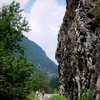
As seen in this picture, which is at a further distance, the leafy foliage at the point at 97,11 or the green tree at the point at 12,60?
the green tree at the point at 12,60

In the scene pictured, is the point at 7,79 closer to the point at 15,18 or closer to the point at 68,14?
the point at 15,18

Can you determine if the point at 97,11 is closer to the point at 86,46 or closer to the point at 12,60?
the point at 86,46

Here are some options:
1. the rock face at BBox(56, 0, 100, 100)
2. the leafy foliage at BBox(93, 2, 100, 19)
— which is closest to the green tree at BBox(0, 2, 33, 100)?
the rock face at BBox(56, 0, 100, 100)

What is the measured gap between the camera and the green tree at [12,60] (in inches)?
1599

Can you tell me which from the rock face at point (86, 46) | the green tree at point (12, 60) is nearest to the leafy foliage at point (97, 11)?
the rock face at point (86, 46)

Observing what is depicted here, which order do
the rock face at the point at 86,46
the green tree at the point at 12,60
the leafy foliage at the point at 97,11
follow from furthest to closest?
the green tree at the point at 12,60 < the leafy foliage at the point at 97,11 < the rock face at the point at 86,46

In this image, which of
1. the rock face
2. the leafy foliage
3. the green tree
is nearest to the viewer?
the rock face

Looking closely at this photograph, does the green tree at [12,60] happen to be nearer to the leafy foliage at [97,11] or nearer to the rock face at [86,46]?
the rock face at [86,46]

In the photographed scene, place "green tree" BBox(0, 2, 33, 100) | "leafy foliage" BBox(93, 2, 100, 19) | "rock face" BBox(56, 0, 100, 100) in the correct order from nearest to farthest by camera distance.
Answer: "rock face" BBox(56, 0, 100, 100) < "leafy foliage" BBox(93, 2, 100, 19) < "green tree" BBox(0, 2, 33, 100)

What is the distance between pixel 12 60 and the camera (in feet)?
139

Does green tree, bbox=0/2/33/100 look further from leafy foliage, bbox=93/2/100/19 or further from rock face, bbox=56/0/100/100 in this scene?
leafy foliage, bbox=93/2/100/19

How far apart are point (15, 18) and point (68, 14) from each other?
620cm

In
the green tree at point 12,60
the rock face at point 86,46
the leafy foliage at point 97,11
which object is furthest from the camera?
the green tree at point 12,60

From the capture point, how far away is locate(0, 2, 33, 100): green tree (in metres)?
40.6
